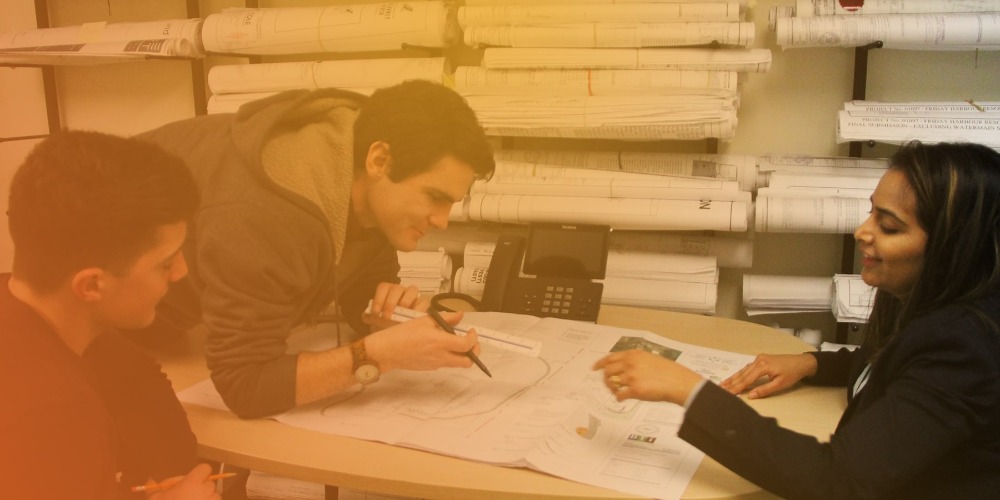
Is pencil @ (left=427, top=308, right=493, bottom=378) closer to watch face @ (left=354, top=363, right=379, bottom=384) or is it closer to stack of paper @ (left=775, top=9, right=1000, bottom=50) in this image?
watch face @ (left=354, top=363, right=379, bottom=384)

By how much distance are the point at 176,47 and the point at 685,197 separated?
120 centimetres

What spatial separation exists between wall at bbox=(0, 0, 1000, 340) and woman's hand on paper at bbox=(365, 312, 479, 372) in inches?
32.3

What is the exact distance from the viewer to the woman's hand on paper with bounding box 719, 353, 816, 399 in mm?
1098

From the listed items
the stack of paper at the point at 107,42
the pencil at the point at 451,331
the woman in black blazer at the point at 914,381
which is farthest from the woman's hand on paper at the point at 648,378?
the stack of paper at the point at 107,42

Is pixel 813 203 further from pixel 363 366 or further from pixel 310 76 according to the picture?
pixel 310 76

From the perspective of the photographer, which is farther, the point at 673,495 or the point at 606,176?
the point at 606,176

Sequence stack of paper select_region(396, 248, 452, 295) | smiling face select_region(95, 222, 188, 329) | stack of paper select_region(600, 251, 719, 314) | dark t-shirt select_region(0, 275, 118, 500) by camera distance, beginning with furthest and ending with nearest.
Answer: stack of paper select_region(396, 248, 452, 295), stack of paper select_region(600, 251, 719, 314), smiling face select_region(95, 222, 188, 329), dark t-shirt select_region(0, 275, 118, 500)

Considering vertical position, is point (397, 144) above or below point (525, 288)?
above

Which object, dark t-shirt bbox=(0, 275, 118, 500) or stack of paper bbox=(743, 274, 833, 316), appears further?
stack of paper bbox=(743, 274, 833, 316)

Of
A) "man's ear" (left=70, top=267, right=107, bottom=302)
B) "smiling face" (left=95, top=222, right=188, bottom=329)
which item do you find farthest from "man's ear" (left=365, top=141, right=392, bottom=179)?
"man's ear" (left=70, top=267, right=107, bottom=302)

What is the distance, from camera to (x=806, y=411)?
1.06 meters

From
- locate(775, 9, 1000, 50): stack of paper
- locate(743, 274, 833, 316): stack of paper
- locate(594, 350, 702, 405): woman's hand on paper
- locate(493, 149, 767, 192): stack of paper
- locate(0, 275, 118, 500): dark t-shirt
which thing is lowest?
locate(743, 274, 833, 316): stack of paper

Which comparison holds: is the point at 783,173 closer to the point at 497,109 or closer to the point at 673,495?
the point at 497,109

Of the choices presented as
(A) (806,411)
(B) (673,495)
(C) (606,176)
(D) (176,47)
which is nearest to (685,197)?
(C) (606,176)
